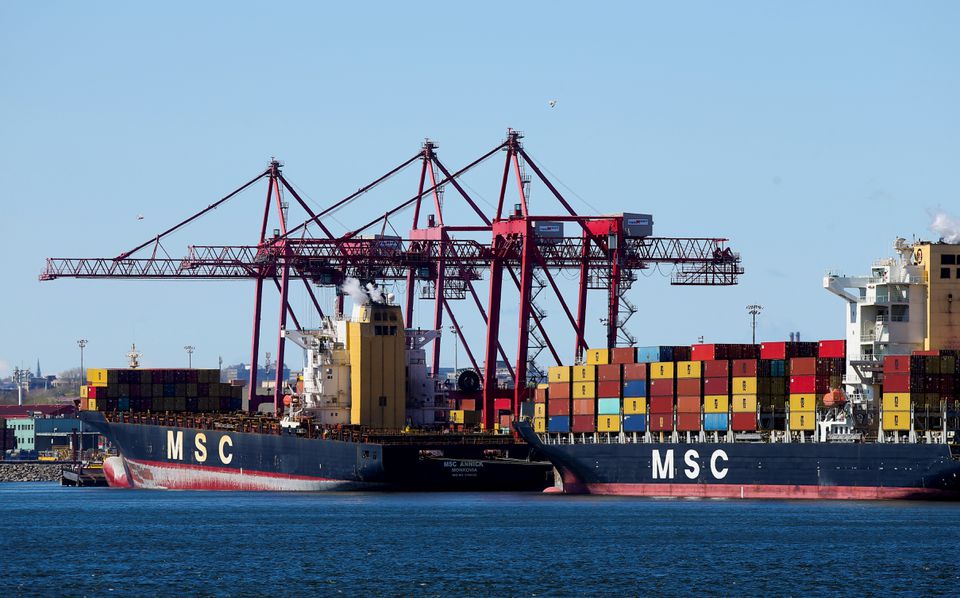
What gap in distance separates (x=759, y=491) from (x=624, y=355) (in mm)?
10192

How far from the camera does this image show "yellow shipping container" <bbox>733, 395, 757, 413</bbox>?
280 ft

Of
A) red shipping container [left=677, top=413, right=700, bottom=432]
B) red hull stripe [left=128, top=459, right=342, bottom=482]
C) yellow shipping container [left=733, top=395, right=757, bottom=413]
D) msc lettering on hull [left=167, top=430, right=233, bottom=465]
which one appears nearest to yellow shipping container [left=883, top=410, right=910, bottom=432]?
yellow shipping container [left=733, top=395, right=757, bottom=413]

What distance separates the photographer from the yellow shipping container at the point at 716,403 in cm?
8681

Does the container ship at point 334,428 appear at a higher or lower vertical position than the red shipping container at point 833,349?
lower

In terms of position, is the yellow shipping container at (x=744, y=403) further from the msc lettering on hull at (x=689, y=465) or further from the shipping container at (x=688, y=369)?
the shipping container at (x=688, y=369)

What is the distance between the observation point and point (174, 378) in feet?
393

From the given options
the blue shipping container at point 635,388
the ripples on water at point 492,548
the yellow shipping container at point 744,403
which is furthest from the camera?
the blue shipping container at point 635,388

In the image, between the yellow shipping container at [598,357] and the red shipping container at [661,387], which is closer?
the red shipping container at [661,387]

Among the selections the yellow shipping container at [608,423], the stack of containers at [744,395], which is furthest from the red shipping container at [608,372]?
the stack of containers at [744,395]

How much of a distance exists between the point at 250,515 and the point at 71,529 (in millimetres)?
8235

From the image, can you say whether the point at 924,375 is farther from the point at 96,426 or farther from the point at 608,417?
the point at 96,426

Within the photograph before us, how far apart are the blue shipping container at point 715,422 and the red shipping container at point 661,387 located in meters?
2.42

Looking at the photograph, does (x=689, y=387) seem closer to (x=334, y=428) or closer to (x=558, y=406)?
(x=558, y=406)

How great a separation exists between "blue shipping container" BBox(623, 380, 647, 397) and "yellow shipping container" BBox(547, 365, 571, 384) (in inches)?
159
